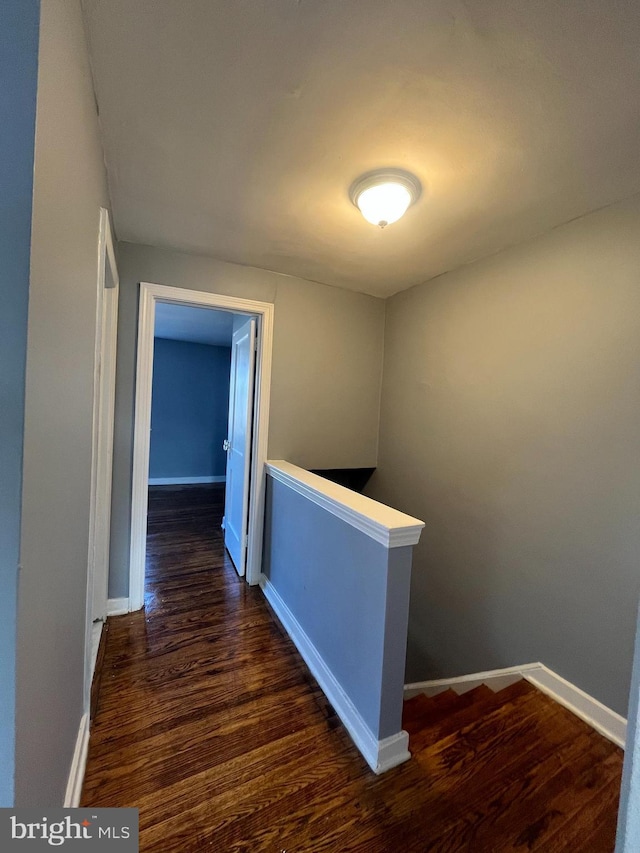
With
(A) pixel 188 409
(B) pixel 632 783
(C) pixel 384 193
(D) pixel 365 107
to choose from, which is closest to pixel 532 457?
(C) pixel 384 193

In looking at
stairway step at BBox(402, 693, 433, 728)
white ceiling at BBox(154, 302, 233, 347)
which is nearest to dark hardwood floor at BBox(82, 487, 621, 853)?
stairway step at BBox(402, 693, 433, 728)

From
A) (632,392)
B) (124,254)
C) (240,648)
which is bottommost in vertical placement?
(240,648)

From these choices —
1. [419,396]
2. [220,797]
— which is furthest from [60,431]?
[419,396]

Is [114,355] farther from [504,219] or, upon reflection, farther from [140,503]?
[504,219]

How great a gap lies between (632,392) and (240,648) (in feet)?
7.71

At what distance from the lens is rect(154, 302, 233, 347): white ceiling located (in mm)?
4008

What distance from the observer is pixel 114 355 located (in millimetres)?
2119

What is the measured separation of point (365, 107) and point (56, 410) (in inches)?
53.3

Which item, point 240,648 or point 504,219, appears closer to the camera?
point 504,219

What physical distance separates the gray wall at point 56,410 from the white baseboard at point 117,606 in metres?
1.17

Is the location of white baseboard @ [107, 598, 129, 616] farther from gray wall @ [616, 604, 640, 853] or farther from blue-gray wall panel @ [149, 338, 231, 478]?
blue-gray wall panel @ [149, 338, 231, 478]

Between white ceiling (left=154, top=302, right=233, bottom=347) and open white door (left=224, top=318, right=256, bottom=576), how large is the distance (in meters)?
0.78

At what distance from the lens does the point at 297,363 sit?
2.70 metres

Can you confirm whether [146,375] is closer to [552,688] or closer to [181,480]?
[552,688]
